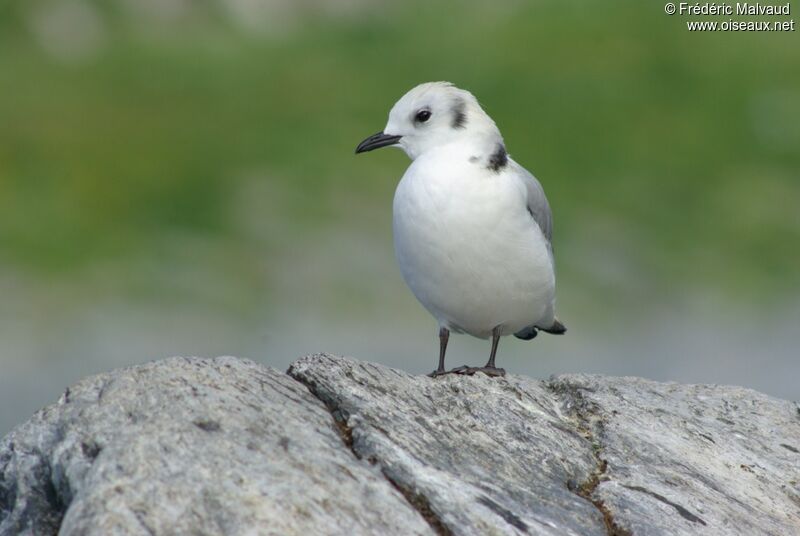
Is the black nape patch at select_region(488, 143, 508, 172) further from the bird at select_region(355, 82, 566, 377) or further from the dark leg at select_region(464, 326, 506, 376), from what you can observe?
the dark leg at select_region(464, 326, 506, 376)

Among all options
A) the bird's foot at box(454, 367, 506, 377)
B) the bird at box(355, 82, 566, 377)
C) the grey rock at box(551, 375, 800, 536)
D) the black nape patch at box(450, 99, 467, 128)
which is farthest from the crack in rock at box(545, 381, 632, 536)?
the black nape patch at box(450, 99, 467, 128)

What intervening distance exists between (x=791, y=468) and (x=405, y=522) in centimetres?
351

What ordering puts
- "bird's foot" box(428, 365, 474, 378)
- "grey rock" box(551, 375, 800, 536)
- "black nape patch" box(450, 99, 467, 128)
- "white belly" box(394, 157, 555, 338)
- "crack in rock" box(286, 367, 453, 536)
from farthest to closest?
"black nape patch" box(450, 99, 467, 128) < "bird's foot" box(428, 365, 474, 378) < "white belly" box(394, 157, 555, 338) < "grey rock" box(551, 375, 800, 536) < "crack in rock" box(286, 367, 453, 536)

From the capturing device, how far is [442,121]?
27.1ft

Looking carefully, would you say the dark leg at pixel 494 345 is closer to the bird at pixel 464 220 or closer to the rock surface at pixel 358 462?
the bird at pixel 464 220

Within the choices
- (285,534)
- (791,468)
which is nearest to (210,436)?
(285,534)

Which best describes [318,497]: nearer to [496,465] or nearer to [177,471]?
[177,471]

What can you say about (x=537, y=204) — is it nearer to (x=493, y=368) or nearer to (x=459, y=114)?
(x=459, y=114)

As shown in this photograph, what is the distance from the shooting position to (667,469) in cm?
688

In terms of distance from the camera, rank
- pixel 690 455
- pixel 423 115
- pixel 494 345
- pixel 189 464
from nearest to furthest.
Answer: pixel 189 464
pixel 690 455
pixel 423 115
pixel 494 345

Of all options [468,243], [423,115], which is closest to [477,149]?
[423,115]

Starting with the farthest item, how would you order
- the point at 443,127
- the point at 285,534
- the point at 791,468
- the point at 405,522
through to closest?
the point at 443,127, the point at 791,468, the point at 405,522, the point at 285,534

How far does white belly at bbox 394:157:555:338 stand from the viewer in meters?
7.81

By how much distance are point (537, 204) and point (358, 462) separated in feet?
10.9
